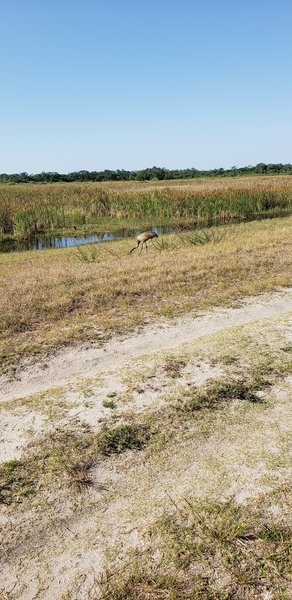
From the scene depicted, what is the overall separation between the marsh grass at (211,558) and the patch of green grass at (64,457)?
0.83 m

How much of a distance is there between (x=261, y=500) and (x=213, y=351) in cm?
262

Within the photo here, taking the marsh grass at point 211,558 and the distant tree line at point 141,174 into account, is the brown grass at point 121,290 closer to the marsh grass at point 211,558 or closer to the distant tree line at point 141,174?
the marsh grass at point 211,558

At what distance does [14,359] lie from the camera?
579cm

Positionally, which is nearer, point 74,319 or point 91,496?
point 91,496

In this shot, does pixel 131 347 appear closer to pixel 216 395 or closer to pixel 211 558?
pixel 216 395

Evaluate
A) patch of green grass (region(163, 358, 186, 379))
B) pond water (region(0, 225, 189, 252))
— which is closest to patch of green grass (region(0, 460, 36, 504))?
patch of green grass (region(163, 358, 186, 379))

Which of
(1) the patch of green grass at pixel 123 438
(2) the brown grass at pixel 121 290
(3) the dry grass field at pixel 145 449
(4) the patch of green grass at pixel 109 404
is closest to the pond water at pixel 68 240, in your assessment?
(2) the brown grass at pixel 121 290

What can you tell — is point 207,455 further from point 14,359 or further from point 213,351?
point 14,359

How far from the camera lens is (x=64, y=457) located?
3789 millimetres

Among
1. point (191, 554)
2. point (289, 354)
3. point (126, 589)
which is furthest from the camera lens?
point (289, 354)

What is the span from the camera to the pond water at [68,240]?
68.1 ft

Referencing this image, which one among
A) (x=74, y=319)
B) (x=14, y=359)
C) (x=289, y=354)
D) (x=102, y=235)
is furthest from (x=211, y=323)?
(x=102, y=235)

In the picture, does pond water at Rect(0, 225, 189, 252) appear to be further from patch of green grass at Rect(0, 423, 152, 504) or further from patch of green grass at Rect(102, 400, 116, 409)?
patch of green grass at Rect(0, 423, 152, 504)

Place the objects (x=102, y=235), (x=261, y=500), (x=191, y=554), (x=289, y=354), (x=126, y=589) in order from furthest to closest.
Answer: (x=102, y=235), (x=289, y=354), (x=261, y=500), (x=191, y=554), (x=126, y=589)
